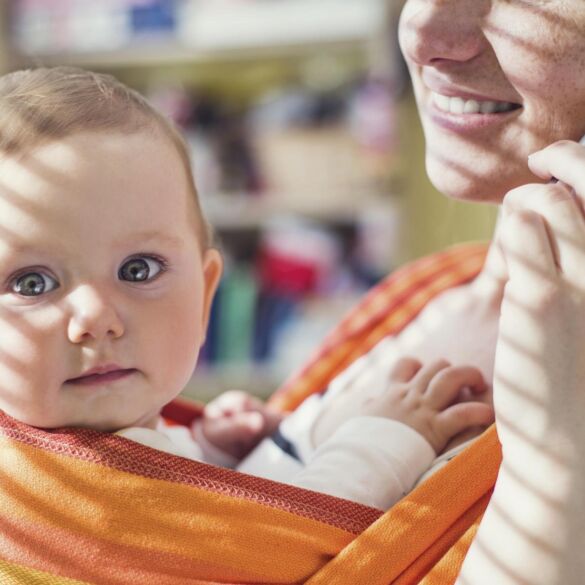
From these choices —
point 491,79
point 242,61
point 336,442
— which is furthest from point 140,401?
point 242,61

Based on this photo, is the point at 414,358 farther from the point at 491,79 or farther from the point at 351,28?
the point at 351,28

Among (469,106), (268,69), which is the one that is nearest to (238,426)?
(469,106)

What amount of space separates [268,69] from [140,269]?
2271mm

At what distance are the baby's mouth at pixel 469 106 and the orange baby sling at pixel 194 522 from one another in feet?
1.11

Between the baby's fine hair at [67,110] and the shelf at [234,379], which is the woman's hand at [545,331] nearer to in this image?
the baby's fine hair at [67,110]

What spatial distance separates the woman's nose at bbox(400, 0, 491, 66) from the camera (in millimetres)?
822

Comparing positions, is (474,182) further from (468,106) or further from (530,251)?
(530,251)

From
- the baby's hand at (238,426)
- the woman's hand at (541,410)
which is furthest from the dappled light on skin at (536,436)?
the baby's hand at (238,426)

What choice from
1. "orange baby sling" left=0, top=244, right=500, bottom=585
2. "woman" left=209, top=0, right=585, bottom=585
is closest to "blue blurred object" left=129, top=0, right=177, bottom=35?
"woman" left=209, top=0, right=585, bottom=585

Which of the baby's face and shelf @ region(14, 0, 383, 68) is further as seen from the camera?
shelf @ region(14, 0, 383, 68)

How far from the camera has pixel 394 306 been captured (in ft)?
3.76

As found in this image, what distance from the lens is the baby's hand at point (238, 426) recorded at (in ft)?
3.34

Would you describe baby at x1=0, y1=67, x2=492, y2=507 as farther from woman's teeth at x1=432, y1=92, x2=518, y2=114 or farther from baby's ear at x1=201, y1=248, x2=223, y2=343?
woman's teeth at x1=432, y1=92, x2=518, y2=114

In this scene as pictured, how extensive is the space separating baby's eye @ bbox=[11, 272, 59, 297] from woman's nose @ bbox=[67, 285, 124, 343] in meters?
0.02
